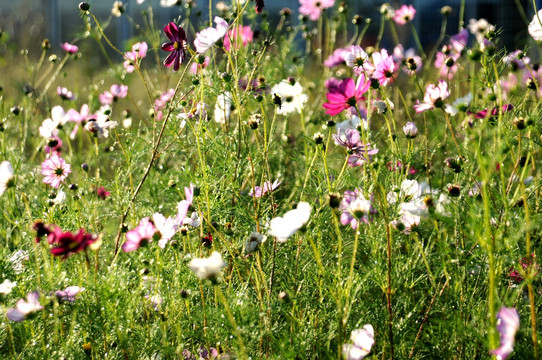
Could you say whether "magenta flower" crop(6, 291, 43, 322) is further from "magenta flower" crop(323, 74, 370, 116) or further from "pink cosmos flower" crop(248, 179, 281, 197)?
"magenta flower" crop(323, 74, 370, 116)

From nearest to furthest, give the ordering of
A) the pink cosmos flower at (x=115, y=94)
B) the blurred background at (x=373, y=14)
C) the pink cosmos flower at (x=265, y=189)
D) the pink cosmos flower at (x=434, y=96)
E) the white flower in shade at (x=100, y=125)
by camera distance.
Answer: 1. the pink cosmos flower at (x=265, y=189)
2. the pink cosmos flower at (x=434, y=96)
3. the white flower in shade at (x=100, y=125)
4. the pink cosmos flower at (x=115, y=94)
5. the blurred background at (x=373, y=14)

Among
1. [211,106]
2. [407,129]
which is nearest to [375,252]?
[407,129]

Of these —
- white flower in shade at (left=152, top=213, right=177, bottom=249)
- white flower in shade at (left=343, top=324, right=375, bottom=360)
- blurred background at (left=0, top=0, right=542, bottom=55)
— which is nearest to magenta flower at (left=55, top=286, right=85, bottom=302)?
white flower in shade at (left=152, top=213, right=177, bottom=249)

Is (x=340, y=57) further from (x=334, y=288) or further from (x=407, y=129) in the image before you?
(x=334, y=288)

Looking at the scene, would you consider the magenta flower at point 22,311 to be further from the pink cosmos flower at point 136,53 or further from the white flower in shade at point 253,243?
the pink cosmos flower at point 136,53

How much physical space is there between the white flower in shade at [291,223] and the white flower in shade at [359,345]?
0.18 meters

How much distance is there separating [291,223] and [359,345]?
0.21 meters

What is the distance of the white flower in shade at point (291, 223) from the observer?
29.5 inches

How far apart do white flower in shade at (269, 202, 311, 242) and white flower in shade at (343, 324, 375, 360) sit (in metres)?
0.18

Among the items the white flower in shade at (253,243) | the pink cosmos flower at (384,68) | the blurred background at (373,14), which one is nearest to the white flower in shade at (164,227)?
the white flower in shade at (253,243)

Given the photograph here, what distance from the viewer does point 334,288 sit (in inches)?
34.4

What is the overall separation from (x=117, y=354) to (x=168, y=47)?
545mm

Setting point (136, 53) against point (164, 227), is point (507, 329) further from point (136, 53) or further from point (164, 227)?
point (136, 53)

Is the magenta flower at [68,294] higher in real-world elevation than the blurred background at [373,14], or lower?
higher
